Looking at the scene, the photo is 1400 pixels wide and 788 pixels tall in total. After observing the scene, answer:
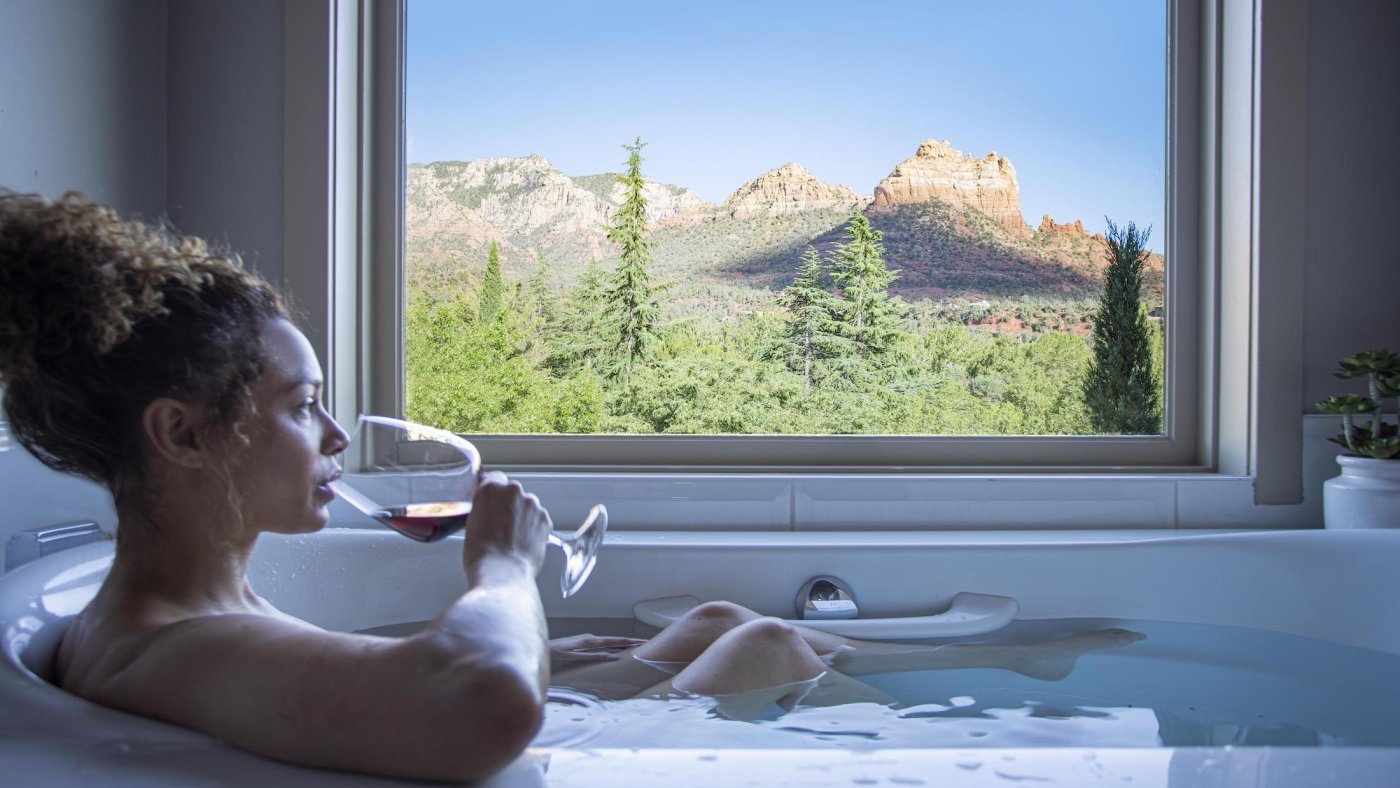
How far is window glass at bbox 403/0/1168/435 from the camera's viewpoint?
2248mm

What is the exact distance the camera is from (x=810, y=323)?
7.46ft

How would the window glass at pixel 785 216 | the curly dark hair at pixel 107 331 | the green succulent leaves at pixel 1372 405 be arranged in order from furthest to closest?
1. the window glass at pixel 785 216
2. the green succulent leaves at pixel 1372 405
3. the curly dark hair at pixel 107 331

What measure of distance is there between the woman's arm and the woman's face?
136mm

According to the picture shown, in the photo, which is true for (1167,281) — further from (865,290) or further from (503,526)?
(503,526)

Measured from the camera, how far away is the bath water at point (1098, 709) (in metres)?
1.19

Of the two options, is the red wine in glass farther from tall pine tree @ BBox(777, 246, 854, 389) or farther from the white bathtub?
tall pine tree @ BBox(777, 246, 854, 389)

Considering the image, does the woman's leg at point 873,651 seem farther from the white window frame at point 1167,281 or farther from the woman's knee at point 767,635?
the white window frame at point 1167,281

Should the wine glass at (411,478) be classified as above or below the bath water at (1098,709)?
above

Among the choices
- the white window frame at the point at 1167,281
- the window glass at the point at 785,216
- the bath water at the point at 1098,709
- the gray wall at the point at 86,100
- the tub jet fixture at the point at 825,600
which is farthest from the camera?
the window glass at the point at 785,216

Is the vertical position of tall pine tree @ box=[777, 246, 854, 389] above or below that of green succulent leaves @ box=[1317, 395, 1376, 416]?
above

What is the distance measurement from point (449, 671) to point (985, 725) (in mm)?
810

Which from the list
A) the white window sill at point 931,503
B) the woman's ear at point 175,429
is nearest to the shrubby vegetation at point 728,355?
the white window sill at point 931,503

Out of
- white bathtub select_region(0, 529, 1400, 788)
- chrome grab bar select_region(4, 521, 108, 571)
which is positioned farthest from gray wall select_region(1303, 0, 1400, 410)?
chrome grab bar select_region(4, 521, 108, 571)

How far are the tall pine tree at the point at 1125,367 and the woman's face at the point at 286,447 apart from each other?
1.82m
